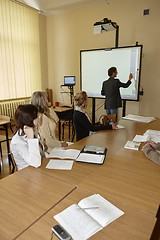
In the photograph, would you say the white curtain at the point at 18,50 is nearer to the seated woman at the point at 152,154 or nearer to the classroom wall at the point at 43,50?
the classroom wall at the point at 43,50

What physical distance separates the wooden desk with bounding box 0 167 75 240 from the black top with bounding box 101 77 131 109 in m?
2.99

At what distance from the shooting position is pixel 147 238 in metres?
0.83

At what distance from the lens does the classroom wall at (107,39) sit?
14.9 ft

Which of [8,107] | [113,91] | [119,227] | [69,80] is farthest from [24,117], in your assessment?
[8,107]

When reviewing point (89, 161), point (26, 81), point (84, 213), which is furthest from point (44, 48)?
point (84, 213)

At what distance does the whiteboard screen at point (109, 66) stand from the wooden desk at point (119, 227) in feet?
11.8

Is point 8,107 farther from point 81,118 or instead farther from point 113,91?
point 81,118

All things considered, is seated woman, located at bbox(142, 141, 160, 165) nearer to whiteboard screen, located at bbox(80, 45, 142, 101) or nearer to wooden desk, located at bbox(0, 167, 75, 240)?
wooden desk, located at bbox(0, 167, 75, 240)

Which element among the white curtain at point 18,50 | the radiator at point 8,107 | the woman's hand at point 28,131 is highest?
the white curtain at point 18,50

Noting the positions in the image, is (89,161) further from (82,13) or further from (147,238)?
(82,13)

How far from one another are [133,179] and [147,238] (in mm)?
515

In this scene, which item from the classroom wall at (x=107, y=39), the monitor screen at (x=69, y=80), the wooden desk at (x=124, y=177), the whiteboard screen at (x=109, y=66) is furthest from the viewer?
the monitor screen at (x=69, y=80)

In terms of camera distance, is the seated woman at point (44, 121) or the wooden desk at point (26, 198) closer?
the wooden desk at point (26, 198)

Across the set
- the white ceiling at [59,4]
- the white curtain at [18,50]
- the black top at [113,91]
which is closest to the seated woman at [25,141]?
the black top at [113,91]
